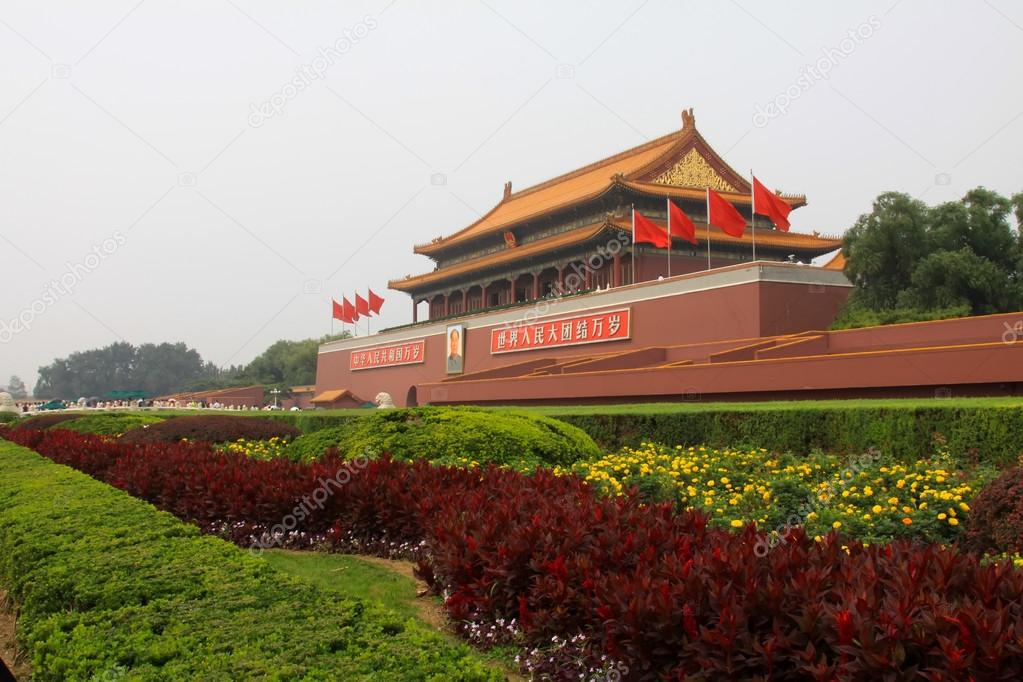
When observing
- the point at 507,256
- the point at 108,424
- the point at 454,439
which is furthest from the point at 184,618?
the point at 507,256

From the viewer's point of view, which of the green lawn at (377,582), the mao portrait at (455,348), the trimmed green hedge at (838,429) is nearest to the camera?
the green lawn at (377,582)

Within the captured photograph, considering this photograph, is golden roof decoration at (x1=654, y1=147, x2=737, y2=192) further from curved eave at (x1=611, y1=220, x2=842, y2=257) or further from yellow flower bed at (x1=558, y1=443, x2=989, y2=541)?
yellow flower bed at (x1=558, y1=443, x2=989, y2=541)

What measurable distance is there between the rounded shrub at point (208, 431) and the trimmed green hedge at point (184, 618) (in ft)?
22.3

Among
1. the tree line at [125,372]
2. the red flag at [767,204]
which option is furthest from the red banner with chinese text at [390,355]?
the tree line at [125,372]

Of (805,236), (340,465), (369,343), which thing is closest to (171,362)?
(369,343)

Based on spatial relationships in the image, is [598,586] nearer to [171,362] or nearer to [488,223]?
[488,223]

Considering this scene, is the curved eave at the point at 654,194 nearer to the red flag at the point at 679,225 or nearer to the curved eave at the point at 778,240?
the curved eave at the point at 778,240

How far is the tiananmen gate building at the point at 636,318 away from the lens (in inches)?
511

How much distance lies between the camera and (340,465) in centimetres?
629

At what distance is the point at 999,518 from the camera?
15.4 ft

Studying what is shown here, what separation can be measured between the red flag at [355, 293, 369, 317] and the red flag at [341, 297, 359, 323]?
0.77ft

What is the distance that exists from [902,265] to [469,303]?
1951 centimetres

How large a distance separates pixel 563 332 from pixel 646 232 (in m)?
3.72

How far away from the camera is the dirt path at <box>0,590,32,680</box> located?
3.61 m
